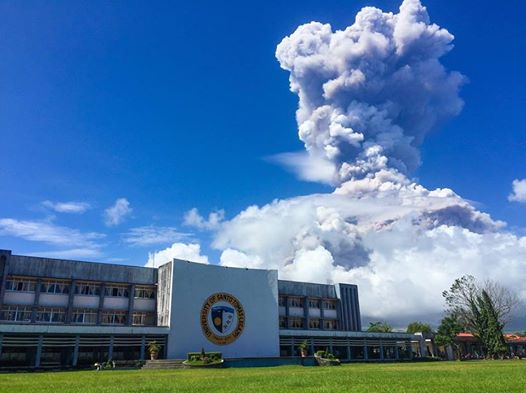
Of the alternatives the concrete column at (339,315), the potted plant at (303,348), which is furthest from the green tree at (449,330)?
the potted plant at (303,348)

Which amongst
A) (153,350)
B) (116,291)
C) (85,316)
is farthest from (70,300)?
(153,350)

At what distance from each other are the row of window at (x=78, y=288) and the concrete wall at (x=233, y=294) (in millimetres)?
6917

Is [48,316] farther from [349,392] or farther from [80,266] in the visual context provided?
[349,392]

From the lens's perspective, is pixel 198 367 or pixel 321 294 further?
pixel 321 294

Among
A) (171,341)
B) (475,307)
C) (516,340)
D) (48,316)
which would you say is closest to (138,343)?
(171,341)

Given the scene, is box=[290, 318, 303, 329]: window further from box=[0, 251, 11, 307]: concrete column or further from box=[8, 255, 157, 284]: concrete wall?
box=[0, 251, 11, 307]: concrete column

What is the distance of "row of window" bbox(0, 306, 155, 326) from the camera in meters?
51.9

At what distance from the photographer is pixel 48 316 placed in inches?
2122

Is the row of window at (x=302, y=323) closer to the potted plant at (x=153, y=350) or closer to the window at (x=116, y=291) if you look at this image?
the window at (x=116, y=291)

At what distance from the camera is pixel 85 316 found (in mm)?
56094

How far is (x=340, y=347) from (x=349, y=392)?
193ft

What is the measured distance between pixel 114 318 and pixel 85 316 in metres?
3.54

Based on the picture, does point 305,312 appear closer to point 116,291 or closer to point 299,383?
point 116,291

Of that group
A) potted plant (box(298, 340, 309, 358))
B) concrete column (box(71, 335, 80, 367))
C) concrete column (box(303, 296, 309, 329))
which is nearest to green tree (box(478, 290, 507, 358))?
concrete column (box(303, 296, 309, 329))
